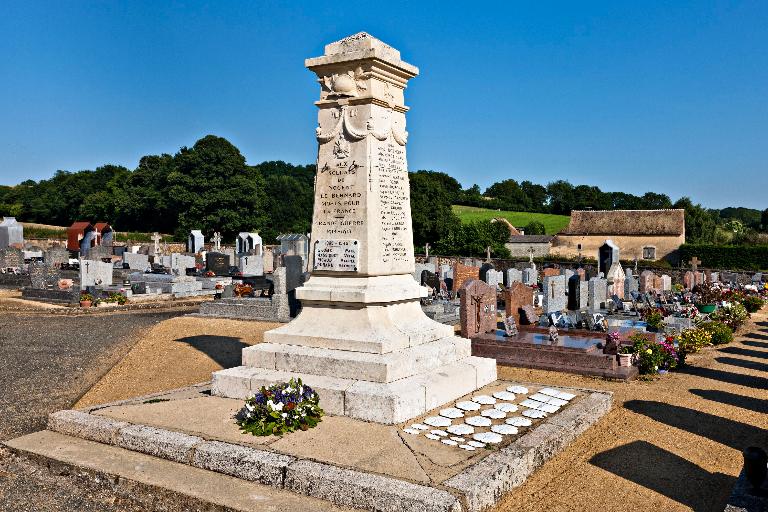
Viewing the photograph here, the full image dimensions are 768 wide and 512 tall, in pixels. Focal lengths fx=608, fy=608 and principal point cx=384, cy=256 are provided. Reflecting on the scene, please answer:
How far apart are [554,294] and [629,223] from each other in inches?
1462

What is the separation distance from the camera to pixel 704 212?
207 feet

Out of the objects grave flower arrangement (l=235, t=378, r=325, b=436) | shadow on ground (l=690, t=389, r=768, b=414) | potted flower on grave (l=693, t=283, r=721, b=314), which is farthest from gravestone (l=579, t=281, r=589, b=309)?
grave flower arrangement (l=235, t=378, r=325, b=436)

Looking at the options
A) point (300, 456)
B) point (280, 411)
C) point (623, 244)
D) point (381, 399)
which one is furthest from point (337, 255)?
point (623, 244)

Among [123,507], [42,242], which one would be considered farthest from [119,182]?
[123,507]

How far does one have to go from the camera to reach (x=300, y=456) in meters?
5.45

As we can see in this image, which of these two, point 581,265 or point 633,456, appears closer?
point 633,456

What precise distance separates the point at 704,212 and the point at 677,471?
65002 millimetres

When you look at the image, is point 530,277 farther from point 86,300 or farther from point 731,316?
point 86,300

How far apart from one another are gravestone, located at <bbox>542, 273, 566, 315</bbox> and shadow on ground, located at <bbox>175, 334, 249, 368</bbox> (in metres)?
8.79

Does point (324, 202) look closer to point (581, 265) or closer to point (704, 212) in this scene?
point (581, 265)

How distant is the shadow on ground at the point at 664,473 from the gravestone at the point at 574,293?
12492 mm

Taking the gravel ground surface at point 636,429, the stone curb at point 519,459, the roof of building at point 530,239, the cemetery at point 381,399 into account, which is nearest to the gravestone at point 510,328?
the cemetery at point 381,399

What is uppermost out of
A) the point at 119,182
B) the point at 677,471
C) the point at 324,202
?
the point at 119,182

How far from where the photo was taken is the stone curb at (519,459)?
Result: 4.85 m
